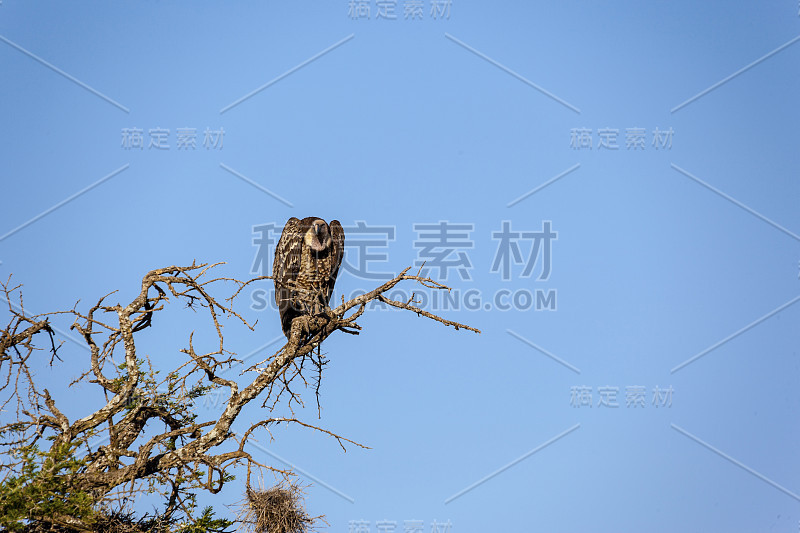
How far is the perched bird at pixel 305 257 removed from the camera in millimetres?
9680

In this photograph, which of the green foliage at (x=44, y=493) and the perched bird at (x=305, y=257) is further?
the perched bird at (x=305, y=257)

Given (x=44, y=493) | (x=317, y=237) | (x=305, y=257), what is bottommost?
(x=44, y=493)

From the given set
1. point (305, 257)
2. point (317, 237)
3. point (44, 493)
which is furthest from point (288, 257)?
point (44, 493)

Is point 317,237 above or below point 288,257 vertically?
above

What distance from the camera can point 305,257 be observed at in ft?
31.9

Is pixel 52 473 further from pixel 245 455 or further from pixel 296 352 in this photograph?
pixel 296 352

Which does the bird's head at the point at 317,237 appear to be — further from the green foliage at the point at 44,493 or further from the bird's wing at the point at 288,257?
the green foliage at the point at 44,493

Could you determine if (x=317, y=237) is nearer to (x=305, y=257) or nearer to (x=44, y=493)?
(x=305, y=257)

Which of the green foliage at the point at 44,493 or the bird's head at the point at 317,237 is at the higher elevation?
the bird's head at the point at 317,237

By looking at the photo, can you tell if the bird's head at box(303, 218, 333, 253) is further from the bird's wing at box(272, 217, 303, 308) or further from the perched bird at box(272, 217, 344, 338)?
the bird's wing at box(272, 217, 303, 308)

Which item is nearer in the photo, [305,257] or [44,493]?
[44,493]

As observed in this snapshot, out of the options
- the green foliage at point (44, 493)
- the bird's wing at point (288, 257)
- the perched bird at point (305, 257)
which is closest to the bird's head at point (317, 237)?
the perched bird at point (305, 257)

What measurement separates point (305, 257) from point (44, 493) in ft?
13.7

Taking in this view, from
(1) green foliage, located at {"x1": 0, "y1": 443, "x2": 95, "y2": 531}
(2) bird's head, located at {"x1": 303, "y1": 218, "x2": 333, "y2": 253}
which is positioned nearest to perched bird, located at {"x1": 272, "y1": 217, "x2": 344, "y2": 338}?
(2) bird's head, located at {"x1": 303, "y1": 218, "x2": 333, "y2": 253}
